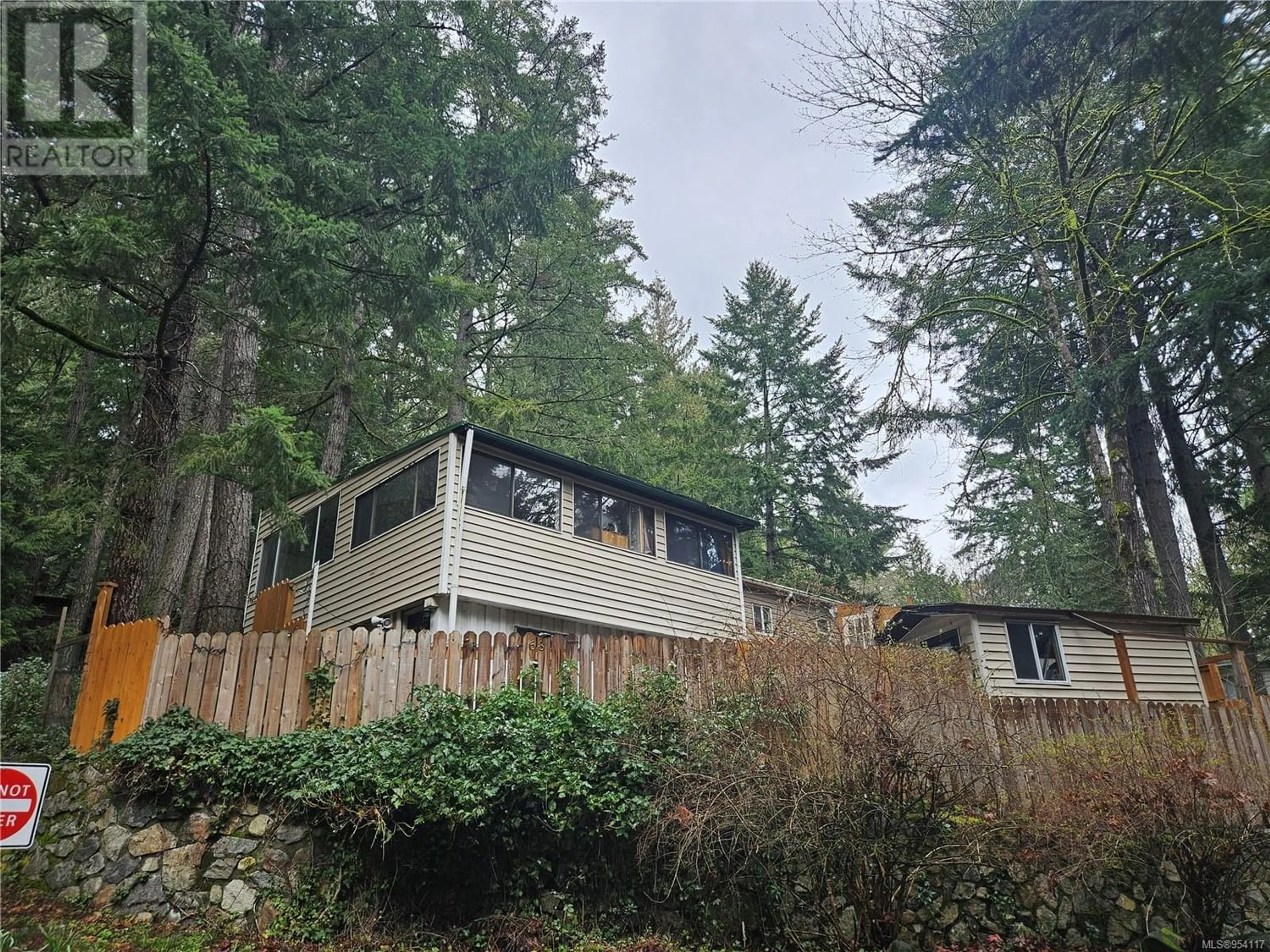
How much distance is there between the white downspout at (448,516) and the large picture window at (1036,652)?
410 inches

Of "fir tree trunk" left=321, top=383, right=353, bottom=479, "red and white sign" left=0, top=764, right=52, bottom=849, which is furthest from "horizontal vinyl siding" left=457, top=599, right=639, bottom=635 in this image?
"red and white sign" left=0, top=764, right=52, bottom=849

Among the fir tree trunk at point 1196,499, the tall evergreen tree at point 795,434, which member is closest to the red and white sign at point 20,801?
the fir tree trunk at point 1196,499

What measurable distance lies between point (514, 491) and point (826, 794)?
26.5ft

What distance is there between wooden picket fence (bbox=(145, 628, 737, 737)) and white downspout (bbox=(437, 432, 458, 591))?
3.36m

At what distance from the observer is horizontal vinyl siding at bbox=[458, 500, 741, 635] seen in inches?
441

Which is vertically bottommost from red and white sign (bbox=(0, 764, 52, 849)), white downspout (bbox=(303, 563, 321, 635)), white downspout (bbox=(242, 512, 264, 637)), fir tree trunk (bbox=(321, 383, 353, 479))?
red and white sign (bbox=(0, 764, 52, 849))

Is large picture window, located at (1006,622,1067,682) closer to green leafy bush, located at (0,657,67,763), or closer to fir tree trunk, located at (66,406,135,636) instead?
green leafy bush, located at (0,657,67,763)

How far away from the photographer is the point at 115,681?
6492 millimetres

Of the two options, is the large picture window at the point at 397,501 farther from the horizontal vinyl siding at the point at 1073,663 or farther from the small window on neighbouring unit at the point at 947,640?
the horizontal vinyl siding at the point at 1073,663

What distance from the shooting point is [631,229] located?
22797 mm

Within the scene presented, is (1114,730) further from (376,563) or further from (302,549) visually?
(302,549)

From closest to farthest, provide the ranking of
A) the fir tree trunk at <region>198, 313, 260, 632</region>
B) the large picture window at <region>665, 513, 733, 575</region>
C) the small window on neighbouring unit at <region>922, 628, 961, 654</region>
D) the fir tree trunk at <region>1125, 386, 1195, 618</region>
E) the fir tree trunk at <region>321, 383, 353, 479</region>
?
the fir tree trunk at <region>198, 313, 260, 632</region> < the fir tree trunk at <region>1125, 386, 1195, 618</region> < the small window on neighbouring unit at <region>922, 628, 961, 654</region> < the fir tree trunk at <region>321, 383, 353, 479</region> < the large picture window at <region>665, 513, 733, 575</region>

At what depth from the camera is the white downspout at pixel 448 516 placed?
412 inches

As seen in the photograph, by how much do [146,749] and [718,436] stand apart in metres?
17.9
